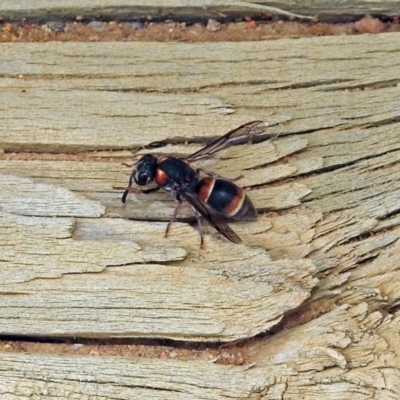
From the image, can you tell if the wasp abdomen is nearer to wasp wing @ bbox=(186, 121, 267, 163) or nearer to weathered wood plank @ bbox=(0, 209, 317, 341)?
wasp wing @ bbox=(186, 121, 267, 163)

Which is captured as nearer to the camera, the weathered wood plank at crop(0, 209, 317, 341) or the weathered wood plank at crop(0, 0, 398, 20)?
the weathered wood plank at crop(0, 209, 317, 341)

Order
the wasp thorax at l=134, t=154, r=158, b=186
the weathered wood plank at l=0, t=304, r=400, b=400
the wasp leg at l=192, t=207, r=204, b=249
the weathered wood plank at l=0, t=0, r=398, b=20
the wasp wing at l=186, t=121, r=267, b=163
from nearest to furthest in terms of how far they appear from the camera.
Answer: the weathered wood plank at l=0, t=304, r=400, b=400 → the wasp leg at l=192, t=207, r=204, b=249 → the wasp thorax at l=134, t=154, r=158, b=186 → the wasp wing at l=186, t=121, r=267, b=163 → the weathered wood plank at l=0, t=0, r=398, b=20

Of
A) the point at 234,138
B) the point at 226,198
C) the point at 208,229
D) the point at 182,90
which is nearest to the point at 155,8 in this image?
the point at 182,90

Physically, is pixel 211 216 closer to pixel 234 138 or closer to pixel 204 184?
pixel 204 184

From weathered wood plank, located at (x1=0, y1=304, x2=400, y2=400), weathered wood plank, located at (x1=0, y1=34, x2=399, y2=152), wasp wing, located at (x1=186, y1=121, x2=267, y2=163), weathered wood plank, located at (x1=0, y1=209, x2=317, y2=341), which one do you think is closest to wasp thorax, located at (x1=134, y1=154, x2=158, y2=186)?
weathered wood plank, located at (x1=0, y1=34, x2=399, y2=152)

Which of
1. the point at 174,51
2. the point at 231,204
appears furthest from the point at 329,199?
the point at 174,51

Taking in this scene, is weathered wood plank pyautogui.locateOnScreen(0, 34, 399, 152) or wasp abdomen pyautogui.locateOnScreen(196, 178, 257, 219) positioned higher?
weathered wood plank pyautogui.locateOnScreen(0, 34, 399, 152)
